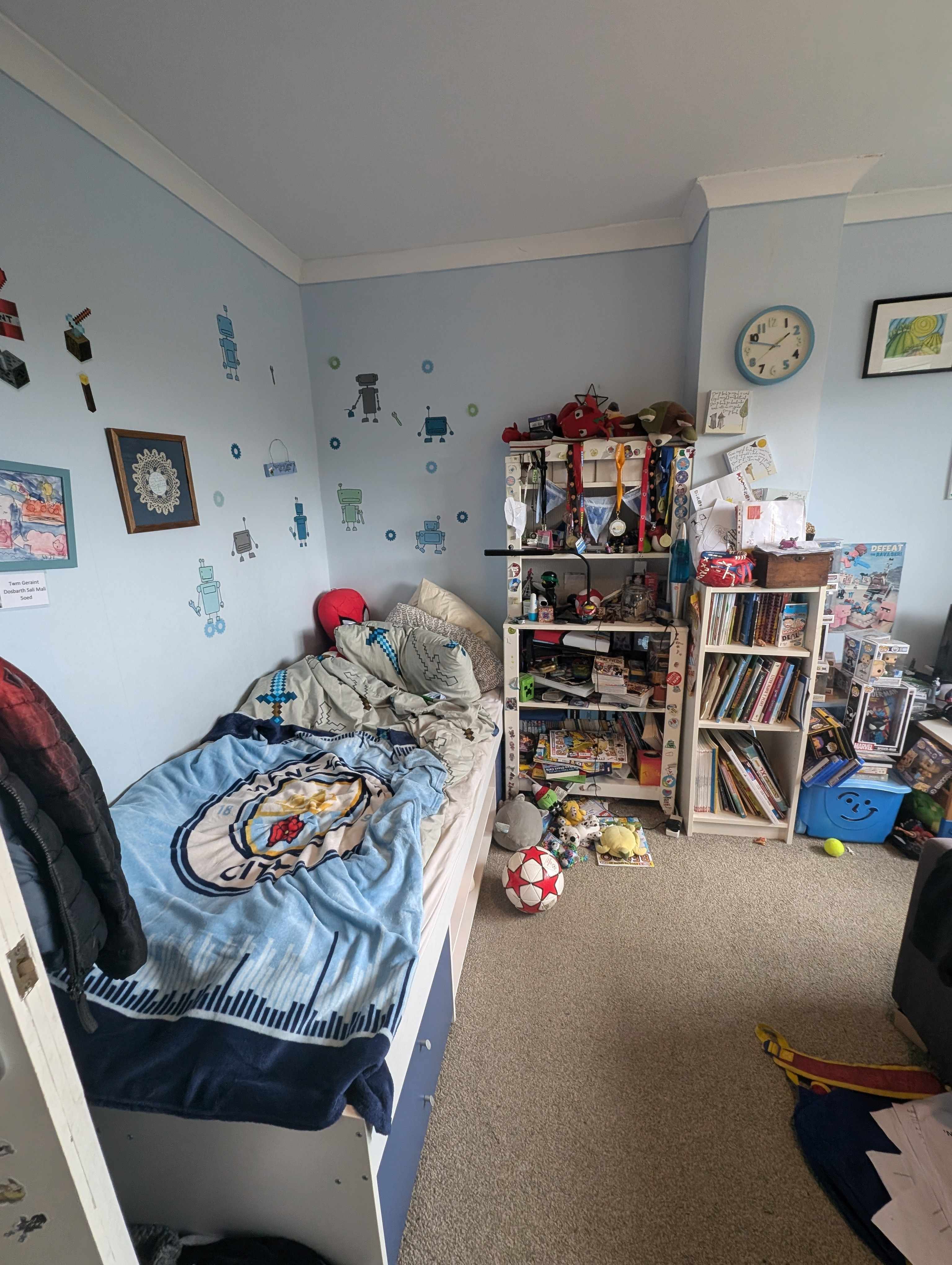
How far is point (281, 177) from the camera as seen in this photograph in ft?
5.94

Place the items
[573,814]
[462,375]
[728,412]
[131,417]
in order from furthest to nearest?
[462,375] < [573,814] < [728,412] < [131,417]

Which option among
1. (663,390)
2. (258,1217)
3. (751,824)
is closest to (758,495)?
(663,390)

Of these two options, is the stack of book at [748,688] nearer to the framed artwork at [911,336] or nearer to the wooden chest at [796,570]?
the wooden chest at [796,570]

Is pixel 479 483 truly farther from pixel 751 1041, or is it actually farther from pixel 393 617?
pixel 751 1041

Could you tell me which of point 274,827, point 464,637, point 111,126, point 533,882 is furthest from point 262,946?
point 111,126

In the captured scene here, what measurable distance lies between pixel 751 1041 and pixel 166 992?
151 cm

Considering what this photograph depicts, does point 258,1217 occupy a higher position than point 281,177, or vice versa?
point 281,177

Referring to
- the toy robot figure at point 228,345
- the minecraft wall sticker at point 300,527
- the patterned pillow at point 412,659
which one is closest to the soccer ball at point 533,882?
the patterned pillow at point 412,659

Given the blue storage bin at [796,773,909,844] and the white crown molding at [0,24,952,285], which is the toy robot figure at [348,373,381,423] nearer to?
the white crown molding at [0,24,952,285]

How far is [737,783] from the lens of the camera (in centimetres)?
229

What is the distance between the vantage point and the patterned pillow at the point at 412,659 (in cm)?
228

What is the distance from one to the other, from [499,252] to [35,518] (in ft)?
6.95

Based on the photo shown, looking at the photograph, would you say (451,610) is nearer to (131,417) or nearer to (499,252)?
(131,417)

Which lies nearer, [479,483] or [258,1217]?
[258,1217]
